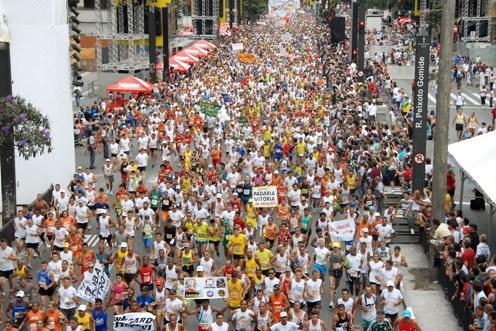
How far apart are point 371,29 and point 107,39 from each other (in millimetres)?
53540

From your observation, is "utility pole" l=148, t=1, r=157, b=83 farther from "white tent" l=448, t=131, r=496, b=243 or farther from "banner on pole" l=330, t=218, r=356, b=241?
"banner on pole" l=330, t=218, r=356, b=241

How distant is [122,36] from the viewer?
52125mm

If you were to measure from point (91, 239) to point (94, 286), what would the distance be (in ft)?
20.1

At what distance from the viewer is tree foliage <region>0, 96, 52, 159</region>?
61.9 feet

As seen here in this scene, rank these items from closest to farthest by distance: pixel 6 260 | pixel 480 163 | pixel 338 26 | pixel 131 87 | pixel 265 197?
pixel 6 260, pixel 265 197, pixel 480 163, pixel 131 87, pixel 338 26

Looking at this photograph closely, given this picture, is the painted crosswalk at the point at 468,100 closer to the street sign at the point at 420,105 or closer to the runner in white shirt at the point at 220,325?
the street sign at the point at 420,105

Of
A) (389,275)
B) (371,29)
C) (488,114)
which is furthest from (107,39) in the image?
(371,29)

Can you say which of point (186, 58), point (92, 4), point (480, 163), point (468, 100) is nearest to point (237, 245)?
point (480, 163)

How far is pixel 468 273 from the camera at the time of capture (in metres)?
15.6

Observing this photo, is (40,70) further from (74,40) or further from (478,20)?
(478,20)

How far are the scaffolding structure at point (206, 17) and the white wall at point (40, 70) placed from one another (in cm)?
5936

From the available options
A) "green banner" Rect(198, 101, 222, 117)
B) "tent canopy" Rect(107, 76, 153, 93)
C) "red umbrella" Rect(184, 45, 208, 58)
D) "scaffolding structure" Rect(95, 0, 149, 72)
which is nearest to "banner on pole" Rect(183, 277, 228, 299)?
"green banner" Rect(198, 101, 222, 117)

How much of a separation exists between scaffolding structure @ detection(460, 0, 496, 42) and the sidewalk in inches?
1966

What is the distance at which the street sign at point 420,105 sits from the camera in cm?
2061
